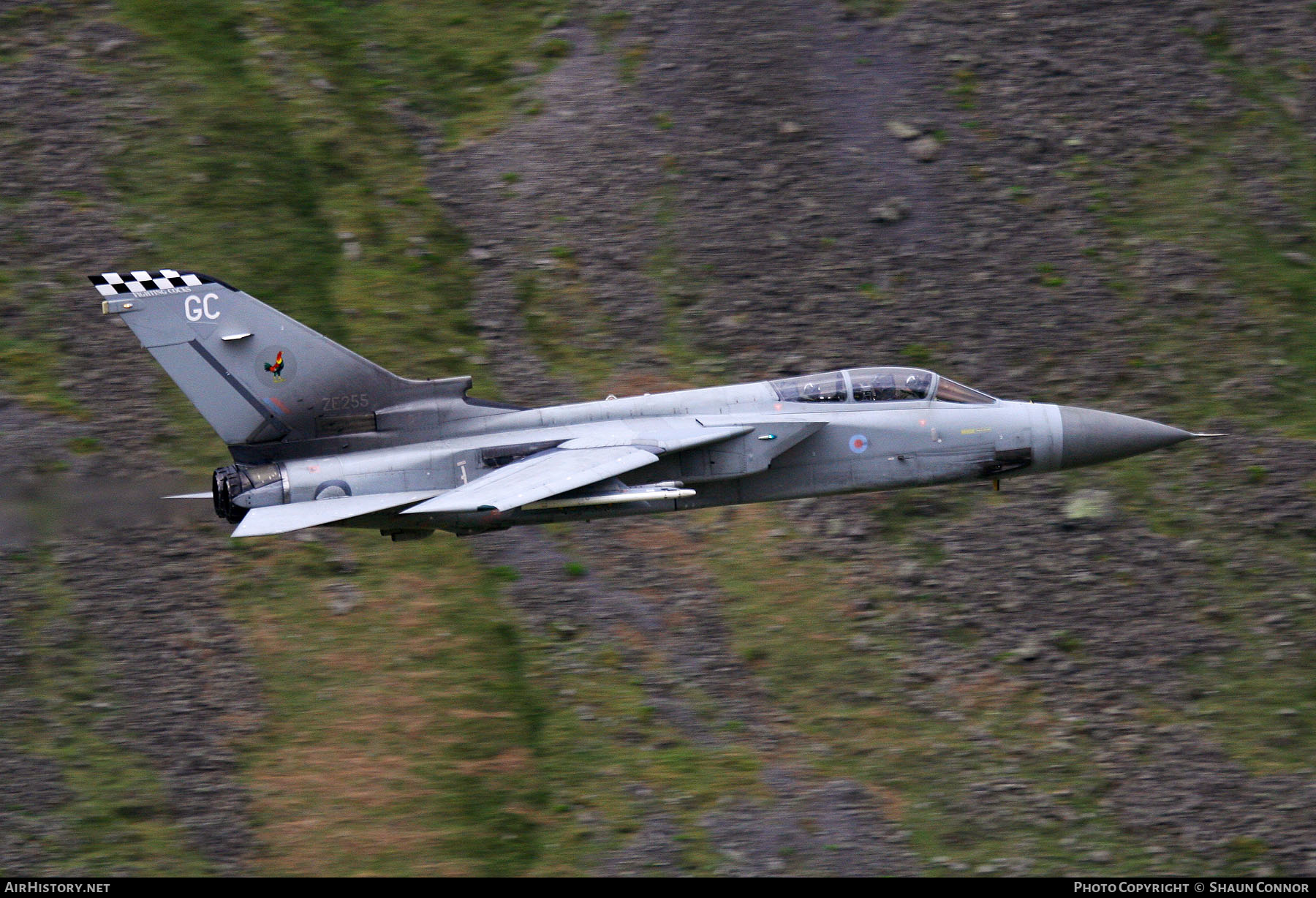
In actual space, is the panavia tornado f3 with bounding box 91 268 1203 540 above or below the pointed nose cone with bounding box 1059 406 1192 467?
above

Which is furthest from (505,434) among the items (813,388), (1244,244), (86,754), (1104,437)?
(1244,244)

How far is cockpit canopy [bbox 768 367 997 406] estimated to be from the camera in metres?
20.8

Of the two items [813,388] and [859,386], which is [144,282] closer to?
[813,388]

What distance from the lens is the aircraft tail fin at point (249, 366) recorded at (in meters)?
19.6

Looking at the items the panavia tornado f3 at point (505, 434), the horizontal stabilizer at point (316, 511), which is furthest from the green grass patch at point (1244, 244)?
the horizontal stabilizer at point (316, 511)

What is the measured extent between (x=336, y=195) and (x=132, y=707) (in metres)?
13.6

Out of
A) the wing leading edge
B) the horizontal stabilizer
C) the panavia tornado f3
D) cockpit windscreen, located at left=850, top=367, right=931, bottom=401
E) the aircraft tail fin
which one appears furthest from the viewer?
cockpit windscreen, located at left=850, top=367, right=931, bottom=401

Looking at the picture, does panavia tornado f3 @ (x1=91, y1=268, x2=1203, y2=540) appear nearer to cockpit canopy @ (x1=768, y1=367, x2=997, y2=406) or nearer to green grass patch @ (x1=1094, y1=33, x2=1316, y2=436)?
cockpit canopy @ (x1=768, y1=367, x2=997, y2=406)

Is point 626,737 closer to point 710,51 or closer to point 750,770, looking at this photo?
point 750,770

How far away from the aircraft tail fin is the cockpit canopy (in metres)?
5.13

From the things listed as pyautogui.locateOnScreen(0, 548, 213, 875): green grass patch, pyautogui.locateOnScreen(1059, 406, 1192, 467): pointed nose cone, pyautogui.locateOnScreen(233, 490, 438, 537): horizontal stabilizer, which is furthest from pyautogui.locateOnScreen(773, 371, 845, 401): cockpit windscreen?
pyautogui.locateOnScreen(0, 548, 213, 875): green grass patch

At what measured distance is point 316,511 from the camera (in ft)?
60.6

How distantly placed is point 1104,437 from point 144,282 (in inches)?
542

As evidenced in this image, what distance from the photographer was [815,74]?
32656mm
